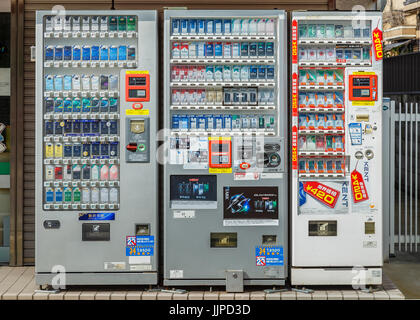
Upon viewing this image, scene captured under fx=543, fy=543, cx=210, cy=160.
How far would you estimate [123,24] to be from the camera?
589 centimetres

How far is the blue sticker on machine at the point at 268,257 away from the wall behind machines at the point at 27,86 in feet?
9.72

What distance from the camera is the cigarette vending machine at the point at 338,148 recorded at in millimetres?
5867

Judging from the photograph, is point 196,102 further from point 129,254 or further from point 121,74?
point 129,254

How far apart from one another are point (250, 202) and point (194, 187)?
2.06 ft

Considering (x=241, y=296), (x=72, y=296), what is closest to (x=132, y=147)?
(x=72, y=296)

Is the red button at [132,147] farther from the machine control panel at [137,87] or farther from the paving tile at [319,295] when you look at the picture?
the paving tile at [319,295]

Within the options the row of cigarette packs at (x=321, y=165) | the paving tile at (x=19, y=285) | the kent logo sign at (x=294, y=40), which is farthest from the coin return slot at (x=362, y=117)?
the paving tile at (x=19, y=285)

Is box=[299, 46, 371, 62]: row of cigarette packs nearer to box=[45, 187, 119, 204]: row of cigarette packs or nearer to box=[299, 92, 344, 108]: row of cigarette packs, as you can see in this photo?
box=[299, 92, 344, 108]: row of cigarette packs

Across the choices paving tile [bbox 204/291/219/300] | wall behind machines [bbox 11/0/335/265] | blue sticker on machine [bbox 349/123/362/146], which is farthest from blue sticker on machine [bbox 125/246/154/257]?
blue sticker on machine [bbox 349/123/362/146]

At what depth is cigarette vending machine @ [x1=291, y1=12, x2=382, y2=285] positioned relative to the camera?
5867mm

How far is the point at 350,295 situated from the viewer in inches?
226

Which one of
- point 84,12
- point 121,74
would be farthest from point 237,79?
point 84,12

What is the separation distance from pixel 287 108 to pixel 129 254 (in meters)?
2.35

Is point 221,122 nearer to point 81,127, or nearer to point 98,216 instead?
point 81,127
